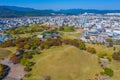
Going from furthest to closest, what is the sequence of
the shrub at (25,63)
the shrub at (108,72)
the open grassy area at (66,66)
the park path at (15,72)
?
the shrub at (25,63)
the shrub at (108,72)
the open grassy area at (66,66)
the park path at (15,72)

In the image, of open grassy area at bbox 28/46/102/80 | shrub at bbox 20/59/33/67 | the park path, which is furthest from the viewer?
shrub at bbox 20/59/33/67

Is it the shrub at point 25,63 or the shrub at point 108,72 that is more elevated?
the shrub at point 25,63

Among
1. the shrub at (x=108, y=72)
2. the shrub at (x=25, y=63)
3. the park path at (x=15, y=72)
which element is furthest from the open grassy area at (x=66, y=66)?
the park path at (x=15, y=72)

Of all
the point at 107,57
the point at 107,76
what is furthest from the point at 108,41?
the point at 107,76

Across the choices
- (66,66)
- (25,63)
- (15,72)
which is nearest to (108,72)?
(66,66)

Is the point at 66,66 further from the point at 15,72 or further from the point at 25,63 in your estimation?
the point at 15,72

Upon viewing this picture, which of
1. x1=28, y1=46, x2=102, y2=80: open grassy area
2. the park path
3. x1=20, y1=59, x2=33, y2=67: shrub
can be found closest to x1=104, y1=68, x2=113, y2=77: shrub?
x1=28, y1=46, x2=102, y2=80: open grassy area

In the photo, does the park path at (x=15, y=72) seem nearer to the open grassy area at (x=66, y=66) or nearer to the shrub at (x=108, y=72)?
the open grassy area at (x=66, y=66)

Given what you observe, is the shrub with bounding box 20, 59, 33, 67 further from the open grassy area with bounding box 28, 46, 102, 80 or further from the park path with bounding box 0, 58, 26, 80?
the open grassy area with bounding box 28, 46, 102, 80
